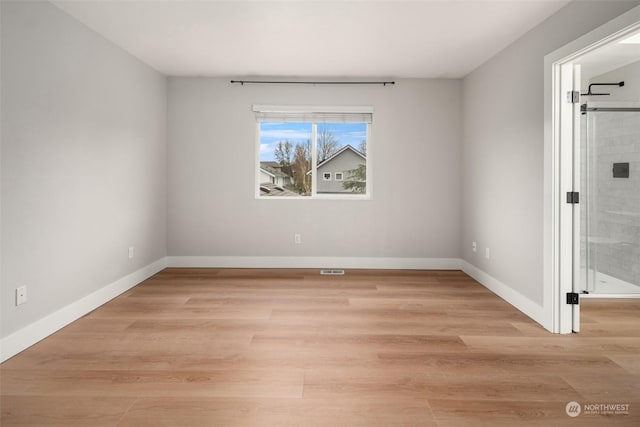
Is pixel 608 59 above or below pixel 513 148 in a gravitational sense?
above

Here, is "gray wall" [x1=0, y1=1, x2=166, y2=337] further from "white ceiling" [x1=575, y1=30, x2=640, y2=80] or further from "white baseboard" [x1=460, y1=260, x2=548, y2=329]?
"white ceiling" [x1=575, y1=30, x2=640, y2=80]


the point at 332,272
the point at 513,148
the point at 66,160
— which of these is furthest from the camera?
the point at 332,272

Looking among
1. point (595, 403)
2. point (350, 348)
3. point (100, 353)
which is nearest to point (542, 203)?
point (595, 403)

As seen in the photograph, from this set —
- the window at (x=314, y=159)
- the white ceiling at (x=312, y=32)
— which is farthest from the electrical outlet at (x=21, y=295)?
the window at (x=314, y=159)

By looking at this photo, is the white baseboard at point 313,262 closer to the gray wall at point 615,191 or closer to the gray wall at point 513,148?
the gray wall at point 513,148

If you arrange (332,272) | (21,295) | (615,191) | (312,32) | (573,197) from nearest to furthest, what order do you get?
1. (21,295)
2. (573,197)
3. (312,32)
4. (615,191)
5. (332,272)

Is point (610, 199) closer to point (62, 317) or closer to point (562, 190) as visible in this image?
point (562, 190)

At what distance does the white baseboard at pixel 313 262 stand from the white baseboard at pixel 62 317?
722mm

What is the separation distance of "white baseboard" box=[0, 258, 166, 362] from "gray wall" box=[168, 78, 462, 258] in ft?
3.47

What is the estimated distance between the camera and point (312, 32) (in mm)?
3324

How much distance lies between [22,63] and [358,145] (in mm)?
3511

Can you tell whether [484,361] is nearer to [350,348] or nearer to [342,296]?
[350,348]

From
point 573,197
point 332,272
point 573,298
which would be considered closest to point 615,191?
point 573,197

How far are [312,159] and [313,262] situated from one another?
1357 millimetres
